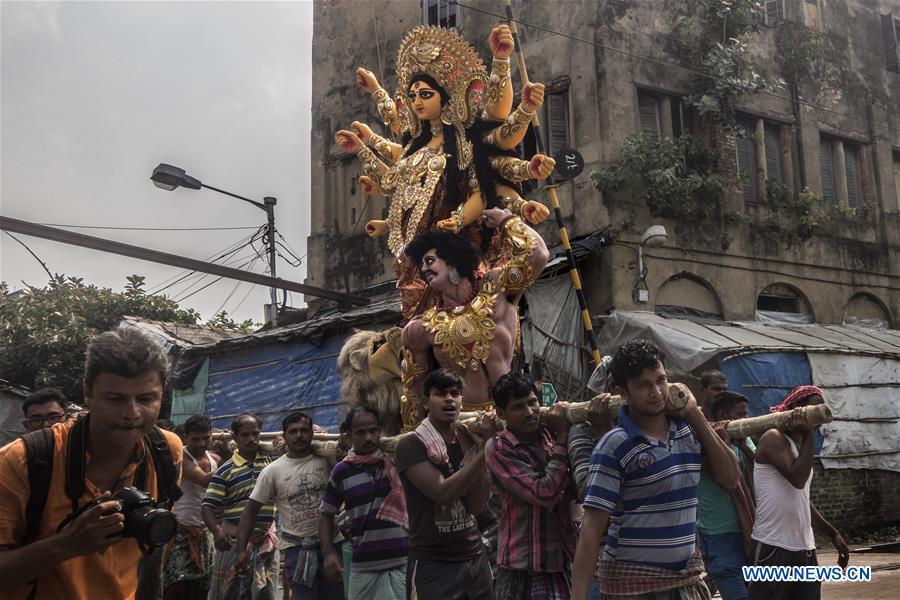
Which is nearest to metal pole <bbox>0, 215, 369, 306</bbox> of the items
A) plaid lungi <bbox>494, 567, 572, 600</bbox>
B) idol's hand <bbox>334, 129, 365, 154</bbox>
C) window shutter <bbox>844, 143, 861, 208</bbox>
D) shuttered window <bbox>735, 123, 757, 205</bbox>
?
idol's hand <bbox>334, 129, 365, 154</bbox>

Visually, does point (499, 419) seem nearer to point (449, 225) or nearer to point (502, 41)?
point (449, 225)

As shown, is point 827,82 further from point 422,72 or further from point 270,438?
point 270,438

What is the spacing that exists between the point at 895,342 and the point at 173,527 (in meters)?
15.4

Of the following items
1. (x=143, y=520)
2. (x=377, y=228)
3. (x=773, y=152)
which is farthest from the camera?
(x=773, y=152)

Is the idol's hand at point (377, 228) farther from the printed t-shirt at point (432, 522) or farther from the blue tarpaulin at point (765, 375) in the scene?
the blue tarpaulin at point (765, 375)

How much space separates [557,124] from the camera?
15.3m

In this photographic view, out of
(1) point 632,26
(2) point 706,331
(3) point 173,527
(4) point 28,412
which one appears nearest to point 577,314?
(2) point 706,331

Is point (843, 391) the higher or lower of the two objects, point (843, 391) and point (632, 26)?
the lower

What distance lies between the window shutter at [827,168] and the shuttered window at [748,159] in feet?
5.71

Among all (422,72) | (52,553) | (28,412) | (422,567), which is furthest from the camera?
(422,72)

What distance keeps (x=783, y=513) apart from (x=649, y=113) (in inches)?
462

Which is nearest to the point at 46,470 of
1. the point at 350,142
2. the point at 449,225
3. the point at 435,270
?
the point at 435,270

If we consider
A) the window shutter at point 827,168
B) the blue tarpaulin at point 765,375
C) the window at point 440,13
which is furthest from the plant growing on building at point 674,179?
the window at point 440,13

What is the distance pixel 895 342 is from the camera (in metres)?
15.6
